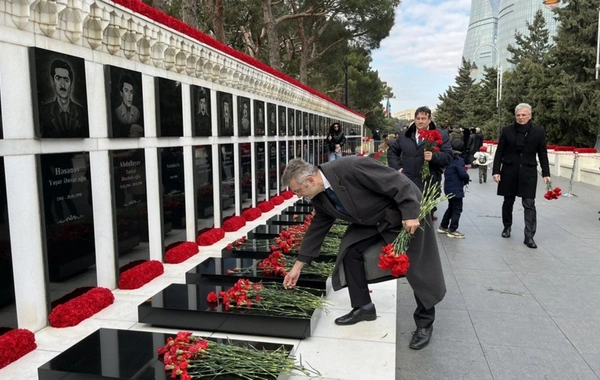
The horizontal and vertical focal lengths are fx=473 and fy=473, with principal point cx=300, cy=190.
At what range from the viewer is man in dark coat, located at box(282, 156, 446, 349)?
318cm

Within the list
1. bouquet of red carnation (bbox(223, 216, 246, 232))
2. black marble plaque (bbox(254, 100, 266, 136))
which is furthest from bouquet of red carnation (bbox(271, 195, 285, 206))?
bouquet of red carnation (bbox(223, 216, 246, 232))

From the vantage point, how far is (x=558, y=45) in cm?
2438

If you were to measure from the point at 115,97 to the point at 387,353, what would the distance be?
3566 millimetres

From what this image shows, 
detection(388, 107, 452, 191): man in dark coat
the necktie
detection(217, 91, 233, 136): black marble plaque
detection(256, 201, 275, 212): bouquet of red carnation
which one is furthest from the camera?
detection(256, 201, 275, 212): bouquet of red carnation

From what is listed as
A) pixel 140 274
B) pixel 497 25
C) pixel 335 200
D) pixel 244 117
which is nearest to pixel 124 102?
pixel 140 274

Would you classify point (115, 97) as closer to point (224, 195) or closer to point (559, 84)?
point (224, 195)

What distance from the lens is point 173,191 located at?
20.1ft

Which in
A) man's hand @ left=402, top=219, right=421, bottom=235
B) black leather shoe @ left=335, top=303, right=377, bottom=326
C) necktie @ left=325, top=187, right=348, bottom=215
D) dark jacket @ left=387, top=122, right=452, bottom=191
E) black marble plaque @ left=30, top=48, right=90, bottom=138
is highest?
black marble plaque @ left=30, top=48, right=90, bottom=138

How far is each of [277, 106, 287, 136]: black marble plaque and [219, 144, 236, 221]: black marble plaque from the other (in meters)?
3.61

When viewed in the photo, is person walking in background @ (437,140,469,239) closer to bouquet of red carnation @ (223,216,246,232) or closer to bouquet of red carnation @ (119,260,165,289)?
bouquet of red carnation @ (223,216,246,232)

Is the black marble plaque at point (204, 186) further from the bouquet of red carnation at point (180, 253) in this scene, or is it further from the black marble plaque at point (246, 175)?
the black marble plaque at point (246, 175)

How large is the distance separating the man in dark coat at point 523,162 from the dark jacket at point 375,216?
376 centimetres

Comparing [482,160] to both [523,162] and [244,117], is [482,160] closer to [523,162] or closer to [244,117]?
[523,162]

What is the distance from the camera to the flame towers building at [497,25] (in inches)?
2621
